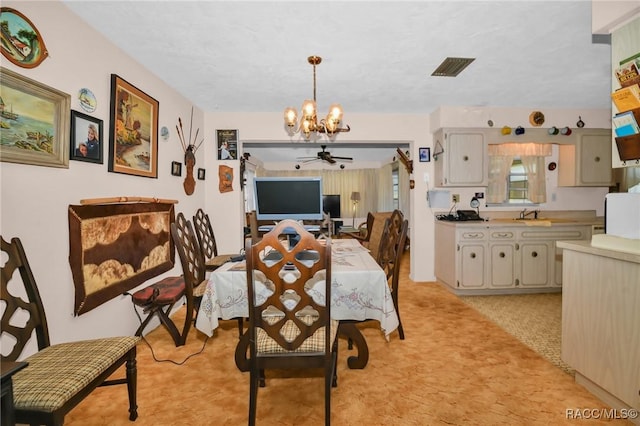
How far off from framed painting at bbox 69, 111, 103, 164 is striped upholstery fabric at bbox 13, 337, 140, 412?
1226mm

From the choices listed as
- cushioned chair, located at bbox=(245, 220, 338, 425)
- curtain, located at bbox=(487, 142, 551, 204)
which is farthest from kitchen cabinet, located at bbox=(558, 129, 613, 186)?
cushioned chair, located at bbox=(245, 220, 338, 425)

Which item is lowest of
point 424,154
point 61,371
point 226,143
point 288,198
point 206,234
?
point 61,371

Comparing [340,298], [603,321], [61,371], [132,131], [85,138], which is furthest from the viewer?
[132,131]

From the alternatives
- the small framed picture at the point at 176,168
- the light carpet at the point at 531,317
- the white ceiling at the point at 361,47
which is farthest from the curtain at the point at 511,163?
the small framed picture at the point at 176,168

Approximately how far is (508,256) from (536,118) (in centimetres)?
199

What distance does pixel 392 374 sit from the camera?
2088 mm

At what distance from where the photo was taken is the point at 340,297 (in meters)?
1.92

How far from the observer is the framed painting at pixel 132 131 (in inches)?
92.5

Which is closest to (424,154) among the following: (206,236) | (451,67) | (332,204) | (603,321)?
(451,67)

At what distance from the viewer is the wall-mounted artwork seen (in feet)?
6.48

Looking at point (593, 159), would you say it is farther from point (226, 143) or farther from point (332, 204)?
point (332, 204)

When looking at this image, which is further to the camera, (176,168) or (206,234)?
(206,234)

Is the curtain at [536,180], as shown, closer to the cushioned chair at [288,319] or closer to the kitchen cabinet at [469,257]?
the kitchen cabinet at [469,257]

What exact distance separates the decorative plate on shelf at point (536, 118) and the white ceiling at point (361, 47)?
0.37 metres
